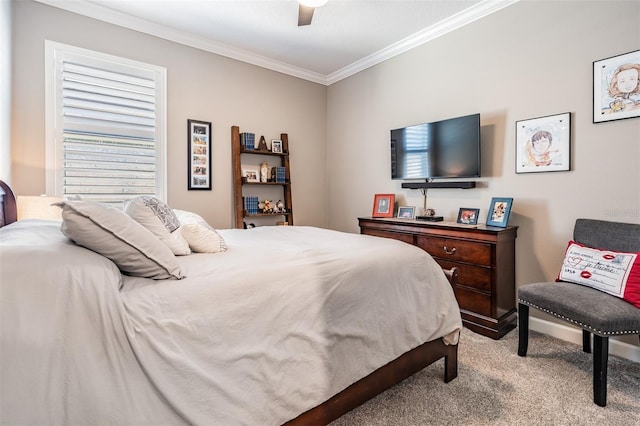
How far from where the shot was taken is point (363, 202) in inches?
168

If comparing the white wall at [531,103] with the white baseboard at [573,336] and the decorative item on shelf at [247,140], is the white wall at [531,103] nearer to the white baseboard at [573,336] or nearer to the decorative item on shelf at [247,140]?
the white baseboard at [573,336]

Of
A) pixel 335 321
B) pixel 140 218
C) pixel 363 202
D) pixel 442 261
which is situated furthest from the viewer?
pixel 363 202

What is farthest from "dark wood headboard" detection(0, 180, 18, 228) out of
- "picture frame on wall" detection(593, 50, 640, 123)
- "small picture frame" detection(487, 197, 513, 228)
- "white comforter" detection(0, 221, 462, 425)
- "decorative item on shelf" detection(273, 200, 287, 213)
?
"picture frame on wall" detection(593, 50, 640, 123)

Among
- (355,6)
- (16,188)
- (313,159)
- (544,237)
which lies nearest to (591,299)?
(544,237)

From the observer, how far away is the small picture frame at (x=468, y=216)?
9.65 ft

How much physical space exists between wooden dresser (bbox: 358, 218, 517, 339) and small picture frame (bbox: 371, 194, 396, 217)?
0.84 metres

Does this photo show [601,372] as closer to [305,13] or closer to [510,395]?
[510,395]

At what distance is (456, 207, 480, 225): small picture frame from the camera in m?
2.94

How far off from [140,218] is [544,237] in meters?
2.93

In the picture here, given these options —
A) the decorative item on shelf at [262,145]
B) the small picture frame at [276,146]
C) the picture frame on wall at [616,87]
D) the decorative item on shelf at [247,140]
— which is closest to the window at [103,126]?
the decorative item on shelf at [247,140]

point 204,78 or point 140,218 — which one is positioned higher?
point 204,78

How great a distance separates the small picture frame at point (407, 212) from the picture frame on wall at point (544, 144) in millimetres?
1098

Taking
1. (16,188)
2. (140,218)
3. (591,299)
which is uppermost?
(16,188)

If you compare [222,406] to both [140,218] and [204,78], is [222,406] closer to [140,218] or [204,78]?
[140,218]
